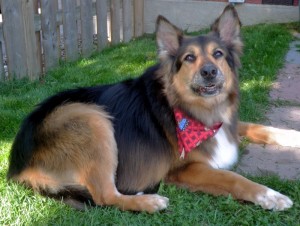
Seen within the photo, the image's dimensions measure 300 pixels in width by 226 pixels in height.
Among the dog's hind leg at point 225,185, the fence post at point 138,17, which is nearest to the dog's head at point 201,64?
the dog's hind leg at point 225,185

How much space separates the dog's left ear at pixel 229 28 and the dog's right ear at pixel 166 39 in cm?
33

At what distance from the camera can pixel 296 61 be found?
6.62 meters

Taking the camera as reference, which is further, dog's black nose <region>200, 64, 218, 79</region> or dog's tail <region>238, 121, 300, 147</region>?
dog's tail <region>238, 121, 300, 147</region>

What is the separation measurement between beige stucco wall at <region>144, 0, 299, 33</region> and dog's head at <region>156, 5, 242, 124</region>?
5475 mm

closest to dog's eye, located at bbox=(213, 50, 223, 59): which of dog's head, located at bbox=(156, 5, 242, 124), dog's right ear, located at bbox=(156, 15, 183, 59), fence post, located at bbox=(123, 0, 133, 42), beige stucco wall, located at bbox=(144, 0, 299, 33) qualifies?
dog's head, located at bbox=(156, 5, 242, 124)

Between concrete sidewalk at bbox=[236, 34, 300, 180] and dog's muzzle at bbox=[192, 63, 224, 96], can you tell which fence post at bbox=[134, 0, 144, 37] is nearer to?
concrete sidewalk at bbox=[236, 34, 300, 180]

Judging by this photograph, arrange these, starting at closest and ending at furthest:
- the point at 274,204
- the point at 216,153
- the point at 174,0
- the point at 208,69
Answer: the point at 274,204
the point at 208,69
the point at 216,153
the point at 174,0

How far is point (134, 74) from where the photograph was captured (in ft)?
20.6

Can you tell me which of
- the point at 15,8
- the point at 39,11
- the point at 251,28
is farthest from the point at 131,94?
the point at 251,28

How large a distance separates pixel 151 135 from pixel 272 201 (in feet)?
3.48

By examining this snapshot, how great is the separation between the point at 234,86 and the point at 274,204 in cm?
102

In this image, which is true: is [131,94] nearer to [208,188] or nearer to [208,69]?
[208,69]

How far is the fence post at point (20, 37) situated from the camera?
232 inches

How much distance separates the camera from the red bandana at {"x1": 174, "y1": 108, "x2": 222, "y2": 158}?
328 cm
